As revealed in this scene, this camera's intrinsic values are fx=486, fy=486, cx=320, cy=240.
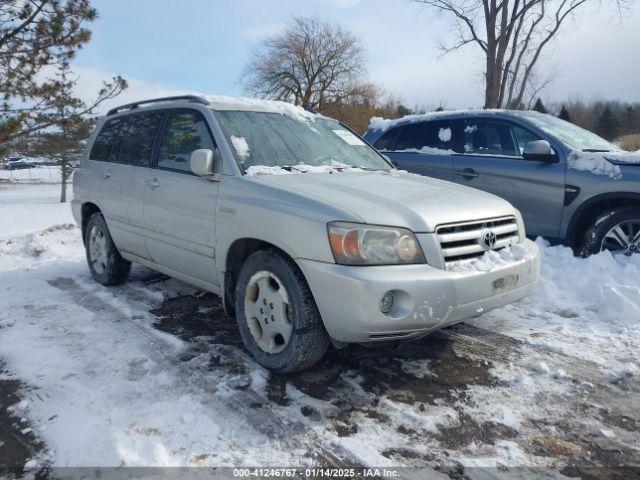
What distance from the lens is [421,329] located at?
8.85ft

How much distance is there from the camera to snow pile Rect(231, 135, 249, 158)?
3.45 m

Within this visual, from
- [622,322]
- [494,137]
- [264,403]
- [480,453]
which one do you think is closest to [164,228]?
[264,403]

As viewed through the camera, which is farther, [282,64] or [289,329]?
[282,64]

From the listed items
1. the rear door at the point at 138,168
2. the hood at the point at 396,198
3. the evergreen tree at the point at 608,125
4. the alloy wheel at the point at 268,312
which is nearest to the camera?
the hood at the point at 396,198

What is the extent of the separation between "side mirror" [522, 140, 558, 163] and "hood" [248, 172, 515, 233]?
209cm

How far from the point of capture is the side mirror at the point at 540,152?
205 inches

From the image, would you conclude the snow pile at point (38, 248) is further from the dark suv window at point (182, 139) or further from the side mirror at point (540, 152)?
the side mirror at point (540, 152)

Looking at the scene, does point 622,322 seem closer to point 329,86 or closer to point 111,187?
point 111,187

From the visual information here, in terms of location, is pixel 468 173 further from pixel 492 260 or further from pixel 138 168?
pixel 138 168

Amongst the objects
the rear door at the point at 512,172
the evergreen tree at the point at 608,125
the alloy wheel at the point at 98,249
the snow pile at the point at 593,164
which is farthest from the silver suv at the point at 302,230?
the evergreen tree at the point at 608,125

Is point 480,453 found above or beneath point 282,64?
beneath

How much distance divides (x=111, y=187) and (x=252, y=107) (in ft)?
5.59

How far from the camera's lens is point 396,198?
9.91 ft

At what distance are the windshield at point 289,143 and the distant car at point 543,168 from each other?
6.83 feet
